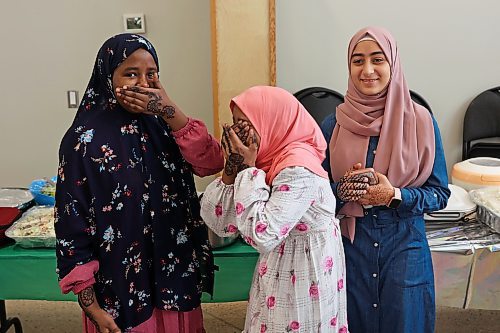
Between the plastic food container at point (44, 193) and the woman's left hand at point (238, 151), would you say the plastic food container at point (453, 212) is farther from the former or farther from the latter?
the plastic food container at point (44, 193)

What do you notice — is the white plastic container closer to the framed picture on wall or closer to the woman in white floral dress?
the woman in white floral dress

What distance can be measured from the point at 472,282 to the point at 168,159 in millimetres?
1190

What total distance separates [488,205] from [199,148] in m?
1.17

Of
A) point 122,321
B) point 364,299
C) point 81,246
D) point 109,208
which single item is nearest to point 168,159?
point 109,208

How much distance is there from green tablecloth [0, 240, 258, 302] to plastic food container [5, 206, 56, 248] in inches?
1.2

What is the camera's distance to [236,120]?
1.36 m

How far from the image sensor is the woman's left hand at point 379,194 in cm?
153

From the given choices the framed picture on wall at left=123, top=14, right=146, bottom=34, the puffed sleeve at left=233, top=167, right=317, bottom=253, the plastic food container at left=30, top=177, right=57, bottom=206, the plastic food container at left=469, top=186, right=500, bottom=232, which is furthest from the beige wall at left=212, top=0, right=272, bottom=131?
the puffed sleeve at left=233, top=167, right=317, bottom=253

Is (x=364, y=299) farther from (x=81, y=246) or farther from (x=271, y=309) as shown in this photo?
(x=81, y=246)

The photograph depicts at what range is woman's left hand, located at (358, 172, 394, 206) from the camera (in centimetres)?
153

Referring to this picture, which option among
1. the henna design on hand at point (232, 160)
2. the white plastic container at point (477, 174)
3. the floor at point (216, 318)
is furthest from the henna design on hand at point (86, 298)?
the white plastic container at point (477, 174)

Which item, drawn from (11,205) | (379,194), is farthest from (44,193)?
(379,194)

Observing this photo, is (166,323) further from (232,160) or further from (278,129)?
(278,129)

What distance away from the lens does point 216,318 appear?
108 inches
